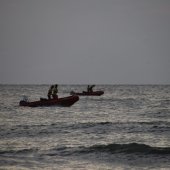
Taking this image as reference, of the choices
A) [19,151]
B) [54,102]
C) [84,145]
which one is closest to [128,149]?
[84,145]

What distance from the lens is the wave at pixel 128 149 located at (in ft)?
62.6

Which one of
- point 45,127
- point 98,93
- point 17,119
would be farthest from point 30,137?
point 98,93

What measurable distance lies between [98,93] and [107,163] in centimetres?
5181

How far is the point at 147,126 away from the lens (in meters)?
28.2

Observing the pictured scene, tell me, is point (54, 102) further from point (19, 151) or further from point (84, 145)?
point (19, 151)

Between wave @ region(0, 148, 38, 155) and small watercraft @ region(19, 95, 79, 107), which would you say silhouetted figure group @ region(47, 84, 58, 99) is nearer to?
small watercraft @ region(19, 95, 79, 107)

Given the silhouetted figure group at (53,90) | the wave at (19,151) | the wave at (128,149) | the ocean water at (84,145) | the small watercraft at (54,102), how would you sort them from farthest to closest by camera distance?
the small watercraft at (54,102), the silhouetted figure group at (53,90), the wave at (128,149), the wave at (19,151), the ocean water at (84,145)

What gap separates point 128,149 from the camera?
19.6 meters

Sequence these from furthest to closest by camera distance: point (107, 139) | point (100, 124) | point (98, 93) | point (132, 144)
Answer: point (98, 93) < point (100, 124) < point (107, 139) < point (132, 144)

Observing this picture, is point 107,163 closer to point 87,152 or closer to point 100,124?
point 87,152

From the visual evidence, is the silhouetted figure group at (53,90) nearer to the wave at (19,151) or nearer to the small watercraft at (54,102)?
the small watercraft at (54,102)

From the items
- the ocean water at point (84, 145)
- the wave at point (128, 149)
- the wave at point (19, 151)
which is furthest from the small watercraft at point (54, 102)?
the wave at point (19, 151)

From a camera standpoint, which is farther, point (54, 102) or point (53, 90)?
point (54, 102)

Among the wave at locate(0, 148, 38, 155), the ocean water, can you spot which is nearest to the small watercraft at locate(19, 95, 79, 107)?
the ocean water
